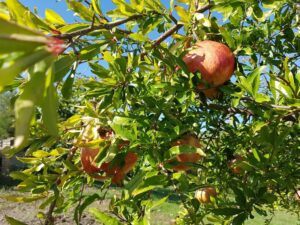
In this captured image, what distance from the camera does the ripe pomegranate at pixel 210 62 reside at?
1.04 meters

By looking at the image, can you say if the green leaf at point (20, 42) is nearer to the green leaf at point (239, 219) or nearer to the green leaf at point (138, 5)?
the green leaf at point (138, 5)

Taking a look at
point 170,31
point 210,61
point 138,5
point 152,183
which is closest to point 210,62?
point 210,61

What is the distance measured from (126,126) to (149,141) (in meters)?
0.09

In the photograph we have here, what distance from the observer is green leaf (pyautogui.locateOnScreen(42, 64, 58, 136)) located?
0.35 meters

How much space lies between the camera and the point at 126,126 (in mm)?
1035

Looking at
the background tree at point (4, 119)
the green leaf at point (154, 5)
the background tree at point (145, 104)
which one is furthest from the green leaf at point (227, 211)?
the background tree at point (4, 119)

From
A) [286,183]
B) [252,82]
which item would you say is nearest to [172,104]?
[252,82]

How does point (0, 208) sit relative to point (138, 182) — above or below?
below

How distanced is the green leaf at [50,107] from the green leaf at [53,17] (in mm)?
506

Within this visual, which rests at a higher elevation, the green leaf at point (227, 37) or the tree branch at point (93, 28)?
the tree branch at point (93, 28)

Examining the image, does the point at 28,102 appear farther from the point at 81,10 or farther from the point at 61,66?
the point at 81,10

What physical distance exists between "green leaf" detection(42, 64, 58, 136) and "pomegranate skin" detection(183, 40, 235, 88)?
719 mm

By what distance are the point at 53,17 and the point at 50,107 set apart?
1.71ft

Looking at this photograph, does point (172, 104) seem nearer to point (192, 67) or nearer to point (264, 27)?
point (192, 67)
